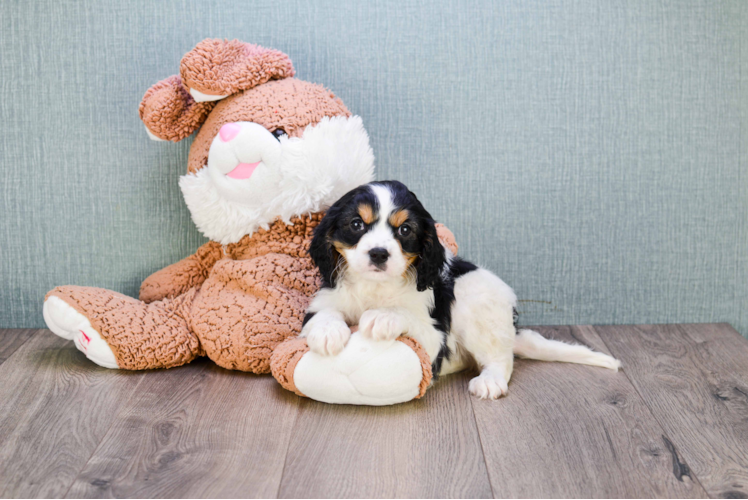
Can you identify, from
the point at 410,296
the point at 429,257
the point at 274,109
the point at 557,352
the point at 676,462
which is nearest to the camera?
the point at 676,462

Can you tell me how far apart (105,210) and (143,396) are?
0.85 metres

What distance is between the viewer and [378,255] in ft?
5.24

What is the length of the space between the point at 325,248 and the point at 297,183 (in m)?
0.26

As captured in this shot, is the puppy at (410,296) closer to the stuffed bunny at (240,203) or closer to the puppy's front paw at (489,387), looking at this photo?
the puppy's front paw at (489,387)

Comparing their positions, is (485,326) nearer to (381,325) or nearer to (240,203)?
(381,325)

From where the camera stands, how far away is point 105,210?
2.33 m

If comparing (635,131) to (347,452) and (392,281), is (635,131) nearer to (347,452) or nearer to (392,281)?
(392,281)

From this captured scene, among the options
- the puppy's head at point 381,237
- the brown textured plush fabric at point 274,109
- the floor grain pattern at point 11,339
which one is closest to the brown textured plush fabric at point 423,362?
the puppy's head at point 381,237

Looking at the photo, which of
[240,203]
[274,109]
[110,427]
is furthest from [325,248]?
[110,427]

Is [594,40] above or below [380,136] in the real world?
above

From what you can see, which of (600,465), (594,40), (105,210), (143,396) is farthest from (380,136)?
(600,465)

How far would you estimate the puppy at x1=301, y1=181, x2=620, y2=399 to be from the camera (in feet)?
5.41

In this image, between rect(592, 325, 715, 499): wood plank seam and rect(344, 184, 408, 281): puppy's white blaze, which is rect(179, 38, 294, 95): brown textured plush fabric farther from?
rect(592, 325, 715, 499): wood plank seam

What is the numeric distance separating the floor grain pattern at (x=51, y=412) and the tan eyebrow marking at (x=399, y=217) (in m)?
0.88
